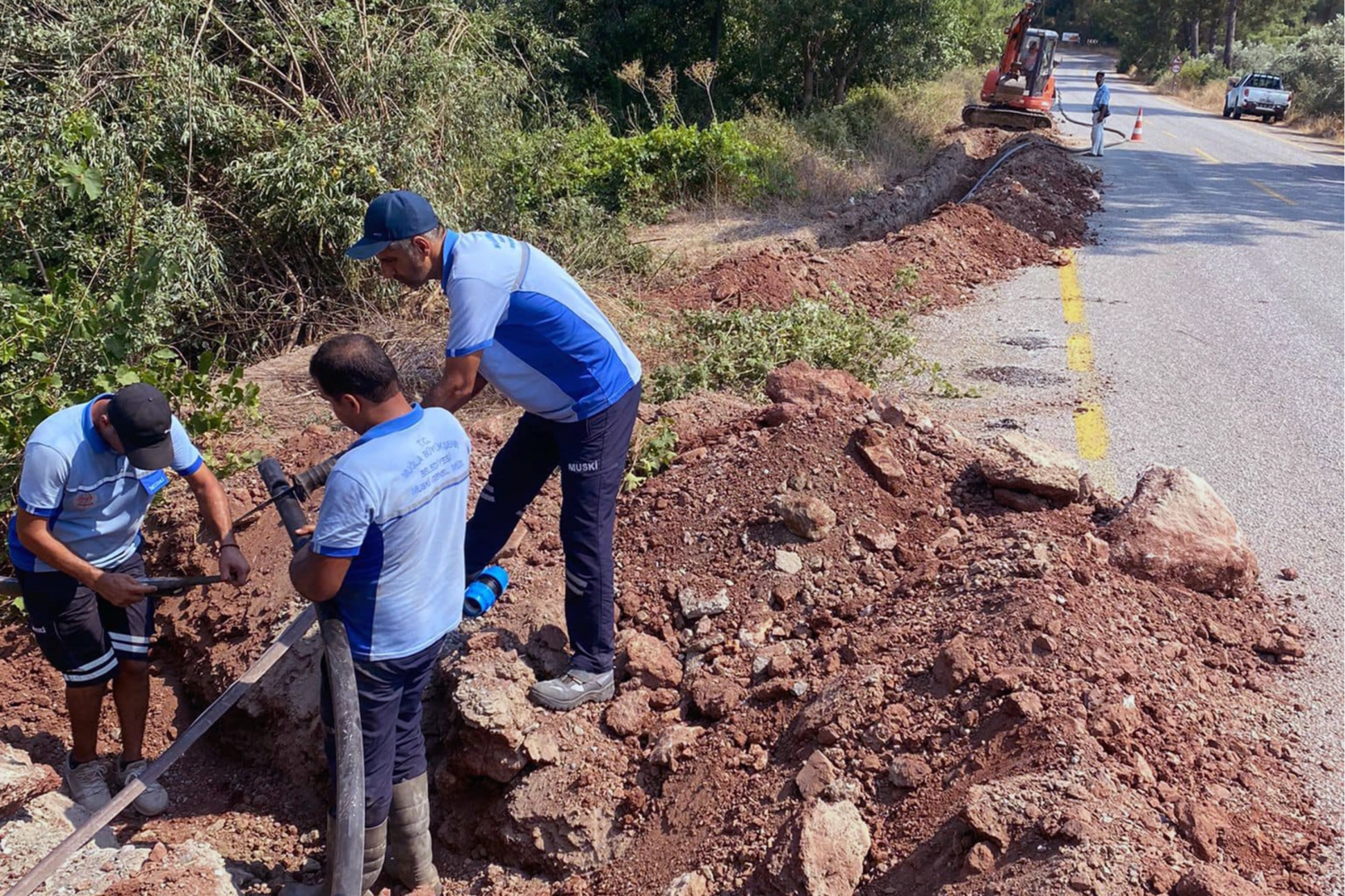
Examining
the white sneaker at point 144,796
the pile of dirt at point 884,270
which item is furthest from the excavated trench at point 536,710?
the pile of dirt at point 884,270

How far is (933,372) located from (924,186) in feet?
24.2

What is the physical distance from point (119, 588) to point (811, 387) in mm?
3205

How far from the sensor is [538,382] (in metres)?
3.52

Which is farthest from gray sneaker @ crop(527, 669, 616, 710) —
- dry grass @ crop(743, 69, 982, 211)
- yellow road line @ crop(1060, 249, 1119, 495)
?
dry grass @ crop(743, 69, 982, 211)

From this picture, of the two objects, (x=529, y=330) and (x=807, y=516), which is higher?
(x=529, y=330)

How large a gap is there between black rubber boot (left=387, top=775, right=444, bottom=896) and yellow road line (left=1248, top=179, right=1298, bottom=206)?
556 inches

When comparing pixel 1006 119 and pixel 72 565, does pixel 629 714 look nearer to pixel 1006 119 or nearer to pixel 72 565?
pixel 72 565

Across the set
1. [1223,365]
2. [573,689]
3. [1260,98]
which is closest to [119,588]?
[573,689]

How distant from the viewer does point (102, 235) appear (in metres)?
6.76

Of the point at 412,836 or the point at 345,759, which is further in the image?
the point at 412,836

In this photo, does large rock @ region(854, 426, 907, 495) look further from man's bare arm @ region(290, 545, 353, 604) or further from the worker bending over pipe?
man's bare arm @ region(290, 545, 353, 604)

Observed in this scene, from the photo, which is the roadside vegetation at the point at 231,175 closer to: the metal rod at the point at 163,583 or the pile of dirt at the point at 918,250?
the pile of dirt at the point at 918,250

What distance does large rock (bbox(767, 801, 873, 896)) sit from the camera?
2924 millimetres

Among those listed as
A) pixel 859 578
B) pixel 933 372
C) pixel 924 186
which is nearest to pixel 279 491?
pixel 859 578
